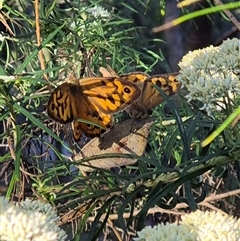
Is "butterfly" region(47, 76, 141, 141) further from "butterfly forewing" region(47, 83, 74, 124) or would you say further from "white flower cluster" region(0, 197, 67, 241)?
"white flower cluster" region(0, 197, 67, 241)

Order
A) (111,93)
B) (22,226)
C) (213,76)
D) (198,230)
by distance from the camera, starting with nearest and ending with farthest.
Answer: (22,226)
(198,230)
(213,76)
(111,93)

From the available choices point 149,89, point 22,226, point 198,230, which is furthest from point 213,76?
point 22,226

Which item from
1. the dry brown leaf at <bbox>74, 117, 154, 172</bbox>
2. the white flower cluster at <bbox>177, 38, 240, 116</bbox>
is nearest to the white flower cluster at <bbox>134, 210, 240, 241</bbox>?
the white flower cluster at <bbox>177, 38, 240, 116</bbox>

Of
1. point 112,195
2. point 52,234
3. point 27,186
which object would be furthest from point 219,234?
point 27,186

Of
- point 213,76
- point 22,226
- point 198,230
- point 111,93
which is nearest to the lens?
point 22,226

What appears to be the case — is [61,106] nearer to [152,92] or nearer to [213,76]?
[152,92]

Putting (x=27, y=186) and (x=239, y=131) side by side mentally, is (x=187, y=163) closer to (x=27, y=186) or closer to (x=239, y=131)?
(x=239, y=131)

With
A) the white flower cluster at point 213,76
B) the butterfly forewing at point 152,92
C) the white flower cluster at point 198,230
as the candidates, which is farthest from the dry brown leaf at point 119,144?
the white flower cluster at point 198,230
